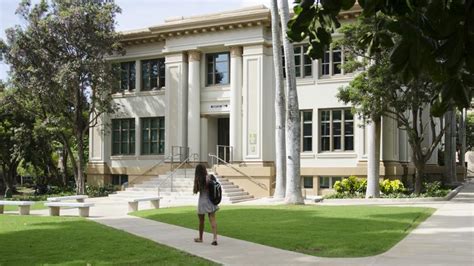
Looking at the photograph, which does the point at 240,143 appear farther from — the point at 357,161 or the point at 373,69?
the point at 373,69

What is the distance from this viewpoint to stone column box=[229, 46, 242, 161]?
30.8 m


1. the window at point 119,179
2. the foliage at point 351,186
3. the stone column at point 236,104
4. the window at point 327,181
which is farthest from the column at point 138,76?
the foliage at point 351,186

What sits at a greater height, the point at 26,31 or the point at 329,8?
the point at 26,31

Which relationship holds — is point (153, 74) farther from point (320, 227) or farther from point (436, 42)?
point (436, 42)

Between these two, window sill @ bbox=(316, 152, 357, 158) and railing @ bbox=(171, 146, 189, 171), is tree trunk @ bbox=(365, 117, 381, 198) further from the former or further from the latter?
railing @ bbox=(171, 146, 189, 171)

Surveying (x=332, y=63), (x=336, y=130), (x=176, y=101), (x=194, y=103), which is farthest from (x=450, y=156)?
(x=176, y=101)

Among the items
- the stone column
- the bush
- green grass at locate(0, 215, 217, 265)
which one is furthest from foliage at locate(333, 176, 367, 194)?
green grass at locate(0, 215, 217, 265)

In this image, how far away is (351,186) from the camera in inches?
1070

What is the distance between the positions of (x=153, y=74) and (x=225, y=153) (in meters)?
6.70

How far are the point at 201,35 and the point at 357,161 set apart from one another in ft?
35.5

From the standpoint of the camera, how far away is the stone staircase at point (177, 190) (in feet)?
87.3

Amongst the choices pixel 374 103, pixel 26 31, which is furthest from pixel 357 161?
pixel 26 31

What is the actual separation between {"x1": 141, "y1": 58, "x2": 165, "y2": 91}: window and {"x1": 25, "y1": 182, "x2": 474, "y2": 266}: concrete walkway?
19011mm

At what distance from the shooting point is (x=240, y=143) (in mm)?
30844
